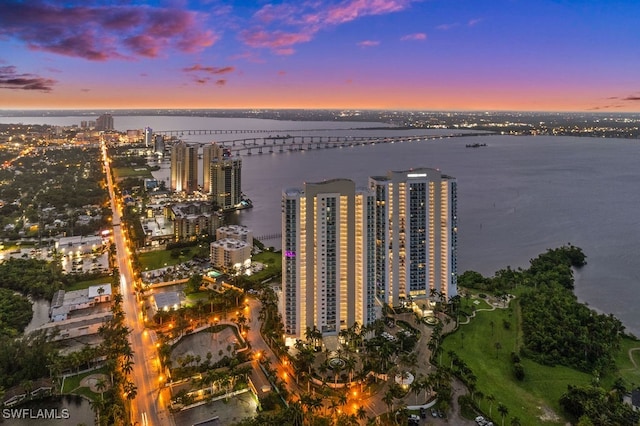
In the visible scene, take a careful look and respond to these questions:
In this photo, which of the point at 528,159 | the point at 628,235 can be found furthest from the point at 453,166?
the point at 628,235

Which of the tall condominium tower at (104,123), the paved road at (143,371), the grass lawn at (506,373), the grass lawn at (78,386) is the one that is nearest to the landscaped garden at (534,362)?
the grass lawn at (506,373)

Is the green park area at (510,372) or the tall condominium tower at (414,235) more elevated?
the tall condominium tower at (414,235)

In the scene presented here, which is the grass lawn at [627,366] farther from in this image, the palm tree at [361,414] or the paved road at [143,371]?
the paved road at [143,371]

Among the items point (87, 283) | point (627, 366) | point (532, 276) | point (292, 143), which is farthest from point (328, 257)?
point (292, 143)

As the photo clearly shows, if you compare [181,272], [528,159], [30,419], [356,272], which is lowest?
[30,419]

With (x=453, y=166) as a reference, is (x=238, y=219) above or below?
below

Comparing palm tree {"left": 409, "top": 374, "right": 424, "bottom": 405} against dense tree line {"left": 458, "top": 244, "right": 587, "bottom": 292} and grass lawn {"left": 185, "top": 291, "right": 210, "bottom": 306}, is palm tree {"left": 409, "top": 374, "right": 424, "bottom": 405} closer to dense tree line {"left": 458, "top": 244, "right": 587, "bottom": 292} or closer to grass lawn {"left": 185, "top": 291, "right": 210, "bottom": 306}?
dense tree line {"left": 458, "top": 244, "right": 587, "bottom": 292}

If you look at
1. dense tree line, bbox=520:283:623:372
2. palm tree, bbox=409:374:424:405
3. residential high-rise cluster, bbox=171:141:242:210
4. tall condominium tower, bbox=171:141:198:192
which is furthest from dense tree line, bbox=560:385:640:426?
tall condominium tower, bbox=171:141:198:192

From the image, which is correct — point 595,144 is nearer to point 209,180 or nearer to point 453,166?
point 453,166
